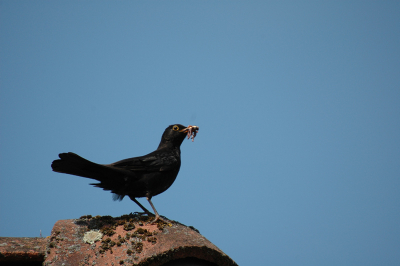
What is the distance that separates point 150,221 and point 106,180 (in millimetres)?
806

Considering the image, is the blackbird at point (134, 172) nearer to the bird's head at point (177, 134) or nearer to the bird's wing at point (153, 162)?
the bird's wing at point (153, 162)

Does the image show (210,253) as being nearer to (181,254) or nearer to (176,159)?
(181,254)

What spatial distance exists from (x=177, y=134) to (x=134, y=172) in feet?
3.76

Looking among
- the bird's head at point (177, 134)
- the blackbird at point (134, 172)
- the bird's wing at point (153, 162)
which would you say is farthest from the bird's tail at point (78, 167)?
the bird's head at point (177, 134)

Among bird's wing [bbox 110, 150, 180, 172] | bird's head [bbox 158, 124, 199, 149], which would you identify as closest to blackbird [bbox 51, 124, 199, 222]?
bird's wing [bbox 110, 150, 180, 172]

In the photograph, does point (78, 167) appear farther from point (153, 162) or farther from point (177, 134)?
point (177, 134)

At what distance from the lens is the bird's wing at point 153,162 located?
5.04 metres

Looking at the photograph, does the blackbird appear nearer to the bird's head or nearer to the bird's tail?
the bird's tail

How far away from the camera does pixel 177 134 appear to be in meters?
5.96

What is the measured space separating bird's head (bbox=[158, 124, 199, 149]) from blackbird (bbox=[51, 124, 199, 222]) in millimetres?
247

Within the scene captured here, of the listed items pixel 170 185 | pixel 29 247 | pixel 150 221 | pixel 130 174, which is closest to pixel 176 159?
pixel 170 185

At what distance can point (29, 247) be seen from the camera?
395cm

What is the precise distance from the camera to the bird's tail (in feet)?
14.3

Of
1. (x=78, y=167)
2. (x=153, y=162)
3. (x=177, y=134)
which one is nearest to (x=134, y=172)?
(x=153, y=162)
